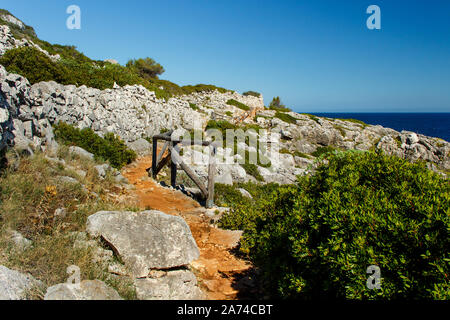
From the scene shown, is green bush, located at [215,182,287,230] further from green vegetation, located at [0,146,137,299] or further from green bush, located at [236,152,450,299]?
green vegetation, located at [0,146,137,299]

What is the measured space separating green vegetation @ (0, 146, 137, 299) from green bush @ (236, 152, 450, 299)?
7.63 ft

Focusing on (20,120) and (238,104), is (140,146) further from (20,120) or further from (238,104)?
(238,104)

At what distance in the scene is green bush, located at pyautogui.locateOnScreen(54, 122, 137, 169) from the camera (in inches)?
396

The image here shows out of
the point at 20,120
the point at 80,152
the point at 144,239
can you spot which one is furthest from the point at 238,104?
the point at 144,239

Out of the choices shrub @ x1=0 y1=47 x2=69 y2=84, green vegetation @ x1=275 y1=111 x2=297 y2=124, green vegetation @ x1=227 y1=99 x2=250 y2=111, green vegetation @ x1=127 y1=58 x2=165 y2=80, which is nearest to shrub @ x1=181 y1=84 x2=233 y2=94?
green vegetation @ x1=127 y1=58 x2=165 y2=80

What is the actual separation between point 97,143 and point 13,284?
9.02 m

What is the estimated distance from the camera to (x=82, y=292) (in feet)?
9.76

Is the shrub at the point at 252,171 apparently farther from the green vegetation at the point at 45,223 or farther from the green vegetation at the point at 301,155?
the green vegetation at the point at 301,155

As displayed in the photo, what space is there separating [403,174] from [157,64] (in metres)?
41.2

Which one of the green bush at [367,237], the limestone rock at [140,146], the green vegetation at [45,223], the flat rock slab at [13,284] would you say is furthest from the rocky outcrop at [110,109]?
the green bush at [367,237]

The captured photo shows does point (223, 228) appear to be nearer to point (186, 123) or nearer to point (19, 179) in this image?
point (19, 179)

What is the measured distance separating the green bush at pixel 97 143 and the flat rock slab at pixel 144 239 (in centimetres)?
649

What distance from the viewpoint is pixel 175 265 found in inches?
173

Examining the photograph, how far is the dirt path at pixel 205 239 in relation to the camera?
4875mm
